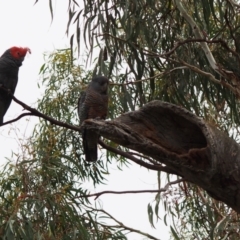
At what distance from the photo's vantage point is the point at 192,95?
3436mm

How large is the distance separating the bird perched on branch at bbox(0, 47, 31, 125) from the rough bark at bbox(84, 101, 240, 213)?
145 cm

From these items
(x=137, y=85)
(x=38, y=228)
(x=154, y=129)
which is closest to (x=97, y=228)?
(x=38, y=228)

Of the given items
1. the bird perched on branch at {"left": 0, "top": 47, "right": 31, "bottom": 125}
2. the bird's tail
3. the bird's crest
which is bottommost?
the bird's tail

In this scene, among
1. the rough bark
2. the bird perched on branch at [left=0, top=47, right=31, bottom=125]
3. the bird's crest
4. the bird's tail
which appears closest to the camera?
the rough bark

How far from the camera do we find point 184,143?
2.04 meters

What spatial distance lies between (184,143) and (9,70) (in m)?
1.75

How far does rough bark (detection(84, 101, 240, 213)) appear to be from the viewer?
1.93 metres

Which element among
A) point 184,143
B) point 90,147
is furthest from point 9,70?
point 184,143

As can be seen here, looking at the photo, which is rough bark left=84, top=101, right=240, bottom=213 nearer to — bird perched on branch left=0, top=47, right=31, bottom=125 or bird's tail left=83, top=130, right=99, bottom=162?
bird's tail left=83, top=130, right=99, bottom=162

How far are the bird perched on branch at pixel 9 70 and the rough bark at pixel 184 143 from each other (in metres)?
1.45

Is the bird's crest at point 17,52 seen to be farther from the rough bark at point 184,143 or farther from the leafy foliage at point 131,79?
the rough bark at point 184,143

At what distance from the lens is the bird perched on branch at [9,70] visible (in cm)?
347

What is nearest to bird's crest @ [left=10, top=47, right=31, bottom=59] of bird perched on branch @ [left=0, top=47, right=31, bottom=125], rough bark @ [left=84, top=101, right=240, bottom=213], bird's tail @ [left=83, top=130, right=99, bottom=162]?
bird perched on branch @ [left=0, top=47, right=31, bottom=125]

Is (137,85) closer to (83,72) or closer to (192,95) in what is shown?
(192,95)
